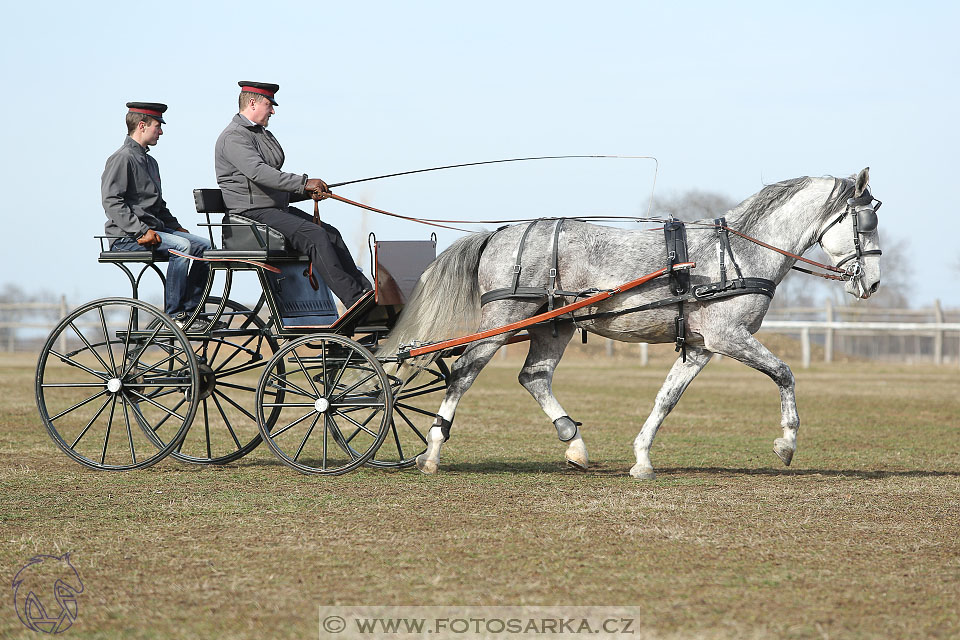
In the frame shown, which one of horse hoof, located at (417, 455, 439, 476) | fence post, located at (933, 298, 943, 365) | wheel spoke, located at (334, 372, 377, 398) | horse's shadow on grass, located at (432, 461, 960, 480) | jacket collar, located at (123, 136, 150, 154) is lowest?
fence post, located at (933, 298, 943, 365)

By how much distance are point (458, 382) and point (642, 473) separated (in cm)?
142

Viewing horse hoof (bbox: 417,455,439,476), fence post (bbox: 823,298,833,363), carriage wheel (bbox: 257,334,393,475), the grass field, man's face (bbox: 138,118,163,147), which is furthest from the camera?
fence post (bbox: 823,298,833,363)

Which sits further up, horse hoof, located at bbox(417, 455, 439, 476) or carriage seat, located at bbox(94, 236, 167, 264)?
carriage seat, located at bbox(94, 236, 167, 264)

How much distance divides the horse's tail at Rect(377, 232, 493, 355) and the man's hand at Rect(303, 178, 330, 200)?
93 cm

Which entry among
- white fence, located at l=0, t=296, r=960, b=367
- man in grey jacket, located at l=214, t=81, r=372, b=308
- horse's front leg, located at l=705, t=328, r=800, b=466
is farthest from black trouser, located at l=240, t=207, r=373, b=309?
white fence, located at l=0, t=296, r=960, b=367

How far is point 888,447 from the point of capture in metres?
10.3

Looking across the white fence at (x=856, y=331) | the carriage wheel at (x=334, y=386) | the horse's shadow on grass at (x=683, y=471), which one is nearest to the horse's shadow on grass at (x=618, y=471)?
the horse's shadow on grass at (x=683, y=471)

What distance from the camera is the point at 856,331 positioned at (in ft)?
124

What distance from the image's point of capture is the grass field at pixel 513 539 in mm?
3990

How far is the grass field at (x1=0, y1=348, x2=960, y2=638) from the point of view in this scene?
3.99m

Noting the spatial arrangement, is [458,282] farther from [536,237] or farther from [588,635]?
[588,635]

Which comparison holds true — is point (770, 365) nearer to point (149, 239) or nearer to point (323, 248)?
point (323, 248)

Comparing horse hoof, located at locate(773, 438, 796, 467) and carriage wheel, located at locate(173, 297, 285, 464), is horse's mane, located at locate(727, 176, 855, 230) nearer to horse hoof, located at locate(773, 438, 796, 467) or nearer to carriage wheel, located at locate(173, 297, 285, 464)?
horse hoof, located at locate(773, 438, 796, 467)

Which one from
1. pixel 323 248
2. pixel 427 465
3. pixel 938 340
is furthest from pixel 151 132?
pixel 938 340
